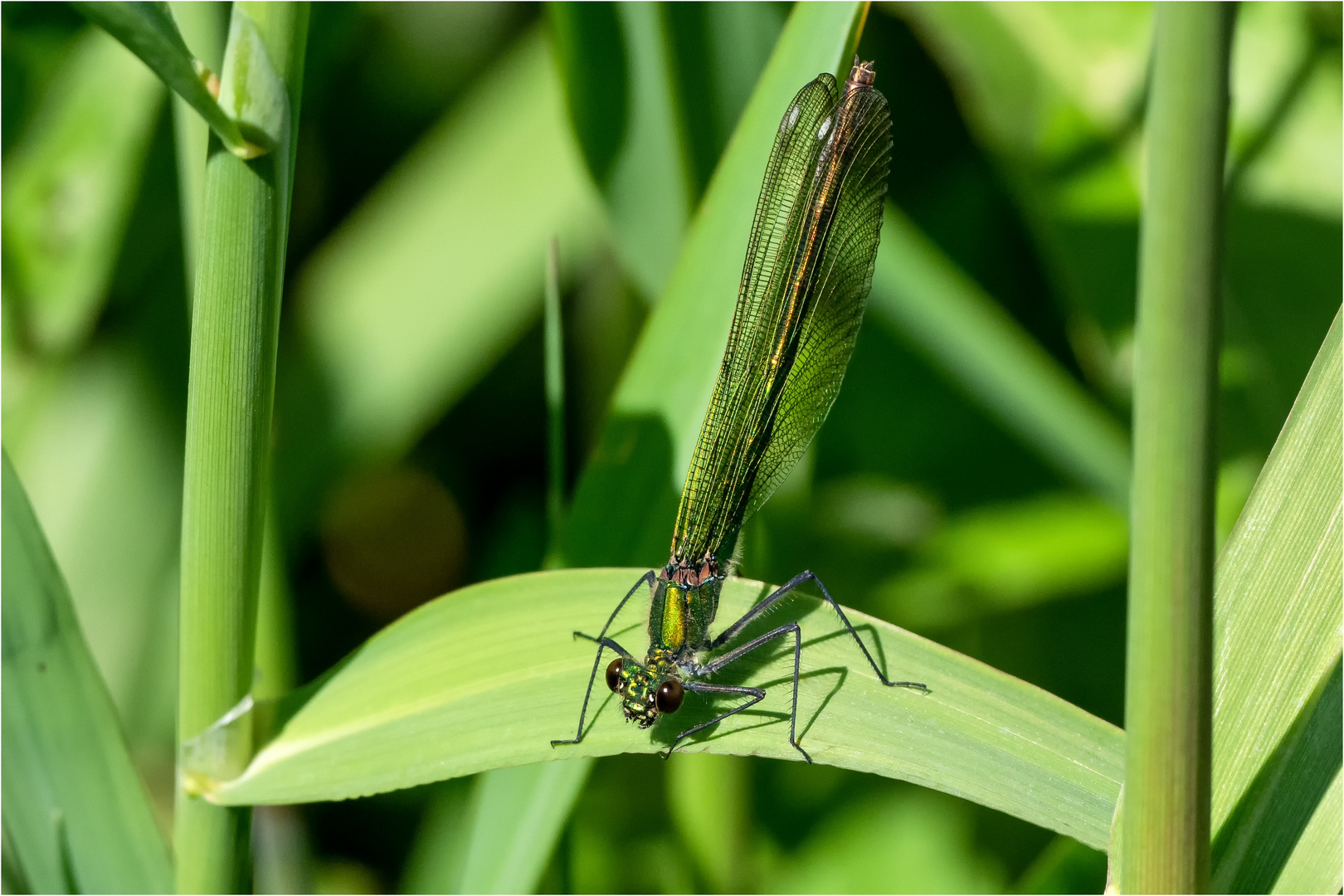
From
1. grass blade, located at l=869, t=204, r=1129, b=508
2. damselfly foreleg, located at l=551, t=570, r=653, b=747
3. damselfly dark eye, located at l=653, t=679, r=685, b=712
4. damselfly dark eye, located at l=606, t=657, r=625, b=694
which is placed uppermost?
grass blade, located at l=869, t=204, r=1129, b=508

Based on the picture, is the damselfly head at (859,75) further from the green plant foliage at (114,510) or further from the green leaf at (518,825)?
the green plant foliage at (114,510)

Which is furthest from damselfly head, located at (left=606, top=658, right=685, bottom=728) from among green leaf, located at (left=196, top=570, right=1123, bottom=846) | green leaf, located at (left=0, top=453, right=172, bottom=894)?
green leaf, located at (left=0, top=453, right=172, bottom=894)

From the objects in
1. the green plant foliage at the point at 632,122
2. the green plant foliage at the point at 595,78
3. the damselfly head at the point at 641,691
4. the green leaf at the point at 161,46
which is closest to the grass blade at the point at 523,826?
the damselfly head at the point at 641,691

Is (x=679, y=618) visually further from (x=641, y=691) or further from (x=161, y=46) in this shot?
(x=161, y=46)

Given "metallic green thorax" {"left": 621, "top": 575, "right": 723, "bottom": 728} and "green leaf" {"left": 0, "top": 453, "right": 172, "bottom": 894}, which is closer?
"green leaf" {"left": 0, "top": 453, "right": 172, "bottom": 894}

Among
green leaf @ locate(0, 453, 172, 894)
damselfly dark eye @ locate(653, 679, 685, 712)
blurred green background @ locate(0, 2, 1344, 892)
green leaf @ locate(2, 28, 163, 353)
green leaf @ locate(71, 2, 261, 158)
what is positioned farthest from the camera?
green leaf @ locate(2, 28, 163, 353)

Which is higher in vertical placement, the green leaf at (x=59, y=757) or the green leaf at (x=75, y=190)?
the green leaf at (x=75, y=190)

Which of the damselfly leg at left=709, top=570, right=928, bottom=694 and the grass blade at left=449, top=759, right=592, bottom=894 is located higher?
the damselfly leg at left=709, top=570, right=928, bottom=694

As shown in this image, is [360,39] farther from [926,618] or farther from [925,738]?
[925,738]

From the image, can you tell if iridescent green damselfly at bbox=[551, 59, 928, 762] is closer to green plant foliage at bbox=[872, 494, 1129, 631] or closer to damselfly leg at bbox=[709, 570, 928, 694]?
damselfly leg at bbox=[709, 570, 928, 694]

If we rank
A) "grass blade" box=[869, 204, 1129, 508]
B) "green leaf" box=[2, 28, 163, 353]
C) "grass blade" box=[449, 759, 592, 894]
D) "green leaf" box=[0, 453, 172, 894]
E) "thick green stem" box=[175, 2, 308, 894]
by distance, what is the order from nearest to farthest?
"thick green stem" box=[175, 2, 308, 894]
"green leaf" box=[0, 453, 172, 894]
"grass blade" box=[449, 759, 592, 894]
"grass blade" box=[869, 204, 1129, 508]
"green leaf" box=[2, 28, 163, 353]
